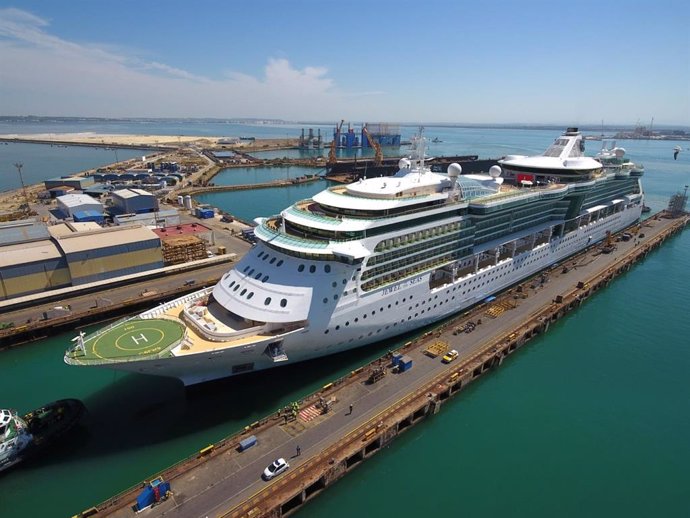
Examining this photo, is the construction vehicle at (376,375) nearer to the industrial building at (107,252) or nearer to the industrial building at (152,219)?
the industrial building at (107,252)

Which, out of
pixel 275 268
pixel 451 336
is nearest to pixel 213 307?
pixel 275 268

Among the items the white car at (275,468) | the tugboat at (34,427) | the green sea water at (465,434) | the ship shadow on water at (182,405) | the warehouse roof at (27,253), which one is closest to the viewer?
the white car at (275,468)

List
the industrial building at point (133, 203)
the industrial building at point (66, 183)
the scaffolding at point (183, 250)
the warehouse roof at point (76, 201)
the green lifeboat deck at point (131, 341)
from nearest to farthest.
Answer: the green lifeboat deck at point (131, 341) < the scaffolding at point (183, 250) < the industrial building at point (133, 203) < the warehouse roof at point (76, 201) < the industrial building at point (66, 183)

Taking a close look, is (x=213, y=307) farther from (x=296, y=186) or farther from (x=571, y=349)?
(x=296, y=186)

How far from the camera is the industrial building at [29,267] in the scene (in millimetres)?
32625

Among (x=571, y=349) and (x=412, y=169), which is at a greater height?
(x=412, y=169)

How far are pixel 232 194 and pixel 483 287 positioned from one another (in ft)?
222

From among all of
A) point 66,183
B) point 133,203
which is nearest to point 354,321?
point 133,203

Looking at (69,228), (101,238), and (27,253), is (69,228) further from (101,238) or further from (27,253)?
(27,253)

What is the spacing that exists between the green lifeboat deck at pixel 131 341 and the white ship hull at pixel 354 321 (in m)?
0.67

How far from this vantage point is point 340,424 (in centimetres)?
2091

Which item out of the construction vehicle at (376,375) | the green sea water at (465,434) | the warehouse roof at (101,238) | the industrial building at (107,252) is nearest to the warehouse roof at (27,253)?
the industrial building at (107,252)

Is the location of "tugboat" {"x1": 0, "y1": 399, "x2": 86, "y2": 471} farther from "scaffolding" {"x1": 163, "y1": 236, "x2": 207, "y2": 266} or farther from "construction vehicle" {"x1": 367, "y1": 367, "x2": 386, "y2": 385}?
"scaffolding" {"x1": 163, "y1": 236, "x2": 207, "y2": 266}

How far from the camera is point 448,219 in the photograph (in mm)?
30250
